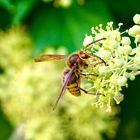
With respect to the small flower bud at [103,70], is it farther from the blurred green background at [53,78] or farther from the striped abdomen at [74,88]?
the blurred green background at [53,78]

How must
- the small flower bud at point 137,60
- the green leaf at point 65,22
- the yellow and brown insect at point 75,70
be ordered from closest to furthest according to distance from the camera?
the small flower bud at point 137,60 → the yellow and brown insect at point 75,70 → the green leaf at point 65,22

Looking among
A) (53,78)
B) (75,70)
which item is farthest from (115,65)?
(53,78)

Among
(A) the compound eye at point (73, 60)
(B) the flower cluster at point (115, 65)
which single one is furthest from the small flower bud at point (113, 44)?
(A) the compound eye at point (73, 60)

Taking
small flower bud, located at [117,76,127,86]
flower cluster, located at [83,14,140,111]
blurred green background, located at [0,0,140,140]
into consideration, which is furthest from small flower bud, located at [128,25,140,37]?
blurred green background, located at [0,0,140,140]

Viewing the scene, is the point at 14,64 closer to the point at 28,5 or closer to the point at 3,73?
the point at 3,73

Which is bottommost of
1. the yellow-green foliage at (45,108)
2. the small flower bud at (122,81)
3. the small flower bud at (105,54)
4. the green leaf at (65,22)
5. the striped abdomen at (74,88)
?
the small flower bud at (122,81)

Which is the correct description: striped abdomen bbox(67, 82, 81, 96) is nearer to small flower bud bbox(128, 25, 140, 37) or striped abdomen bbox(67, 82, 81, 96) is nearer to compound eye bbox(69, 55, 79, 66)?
compound eye bbox(69, 55, 79, 66)

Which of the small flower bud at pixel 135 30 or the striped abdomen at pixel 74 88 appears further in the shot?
the striped abdomen at pixel 74 88
